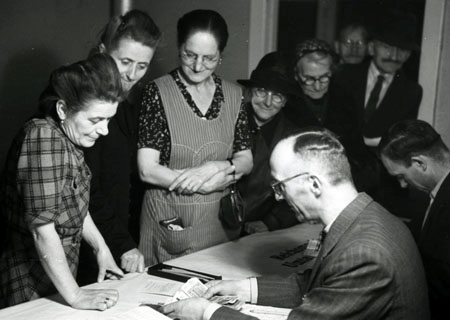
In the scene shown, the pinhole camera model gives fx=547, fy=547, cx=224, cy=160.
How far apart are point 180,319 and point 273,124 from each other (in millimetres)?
1696

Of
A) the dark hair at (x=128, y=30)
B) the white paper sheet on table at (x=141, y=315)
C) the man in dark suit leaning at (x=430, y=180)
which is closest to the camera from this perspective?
the white paper sheet on table at (x=141, y=315)

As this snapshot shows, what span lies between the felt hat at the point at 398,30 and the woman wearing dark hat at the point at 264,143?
896 millimetres

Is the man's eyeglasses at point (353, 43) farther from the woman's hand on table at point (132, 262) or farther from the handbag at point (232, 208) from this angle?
the woman's hand on table at point (132, 262)

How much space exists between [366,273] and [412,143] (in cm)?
109

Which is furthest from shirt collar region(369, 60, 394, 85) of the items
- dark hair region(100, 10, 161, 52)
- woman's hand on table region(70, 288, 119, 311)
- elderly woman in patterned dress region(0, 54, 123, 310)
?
woman's hand on table region(70, 288, 119, 311)

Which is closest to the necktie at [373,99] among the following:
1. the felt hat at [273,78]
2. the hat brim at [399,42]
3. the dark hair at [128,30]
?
the hat brim at [399,42]

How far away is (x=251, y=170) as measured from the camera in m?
3.11

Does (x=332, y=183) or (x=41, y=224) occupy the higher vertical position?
(x=332, y=183)

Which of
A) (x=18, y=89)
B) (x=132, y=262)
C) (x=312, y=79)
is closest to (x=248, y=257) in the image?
(x=132, y=262)

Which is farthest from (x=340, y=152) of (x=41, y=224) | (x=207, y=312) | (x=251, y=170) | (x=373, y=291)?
(x=251, y=170)

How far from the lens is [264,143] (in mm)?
3209

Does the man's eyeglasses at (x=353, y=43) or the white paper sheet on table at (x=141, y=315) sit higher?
the man's eyeglasses at (x=353, y=43)

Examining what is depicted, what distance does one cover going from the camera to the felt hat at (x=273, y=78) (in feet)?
10.5

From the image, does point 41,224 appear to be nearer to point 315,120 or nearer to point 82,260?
point 82,260
